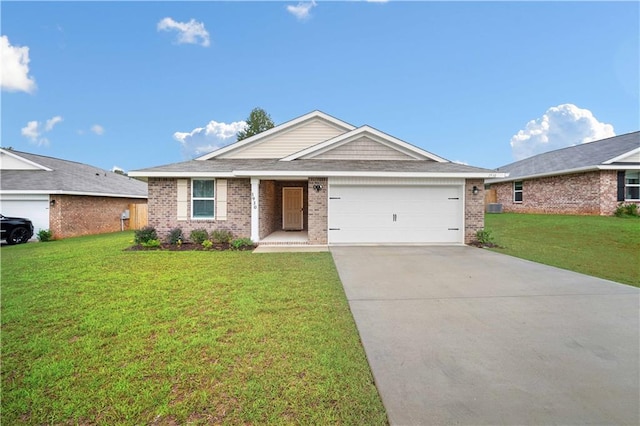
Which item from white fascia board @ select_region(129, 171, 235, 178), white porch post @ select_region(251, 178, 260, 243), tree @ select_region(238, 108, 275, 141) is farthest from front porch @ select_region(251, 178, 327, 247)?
tree @ select_region(238, 108, 275, 141)

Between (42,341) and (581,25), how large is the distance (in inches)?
801

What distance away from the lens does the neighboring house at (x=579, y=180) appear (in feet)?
52.0

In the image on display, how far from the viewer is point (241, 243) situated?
10031mm

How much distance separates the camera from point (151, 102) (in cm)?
2219

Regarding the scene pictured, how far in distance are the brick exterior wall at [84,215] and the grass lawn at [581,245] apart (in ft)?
65.1

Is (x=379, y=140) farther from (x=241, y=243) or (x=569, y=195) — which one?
(x=569, y=195)

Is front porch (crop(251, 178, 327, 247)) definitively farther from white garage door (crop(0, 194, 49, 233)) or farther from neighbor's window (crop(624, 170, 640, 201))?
neighbor's window (crop(624, 170, 640, 201))

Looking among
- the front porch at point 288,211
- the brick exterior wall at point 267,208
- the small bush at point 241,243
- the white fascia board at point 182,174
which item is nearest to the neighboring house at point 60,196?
the white fascia board at point 182,174

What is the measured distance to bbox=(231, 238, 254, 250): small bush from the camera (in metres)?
9.89

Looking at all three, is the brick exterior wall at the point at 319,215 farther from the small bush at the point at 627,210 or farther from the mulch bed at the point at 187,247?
the small bush at the point at 627,210

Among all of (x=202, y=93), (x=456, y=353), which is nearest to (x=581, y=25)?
(x=456, y=353)

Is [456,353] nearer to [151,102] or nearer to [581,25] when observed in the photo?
[581,25]

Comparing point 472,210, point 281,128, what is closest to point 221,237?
point 281,128

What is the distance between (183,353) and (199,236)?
8.06 metres
